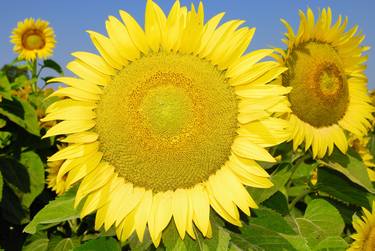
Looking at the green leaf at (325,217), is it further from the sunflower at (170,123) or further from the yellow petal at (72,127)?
the yellow petal at (72,127)

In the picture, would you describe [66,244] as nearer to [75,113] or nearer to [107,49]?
[75,113]

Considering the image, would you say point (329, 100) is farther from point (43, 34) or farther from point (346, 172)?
point (43, 34)

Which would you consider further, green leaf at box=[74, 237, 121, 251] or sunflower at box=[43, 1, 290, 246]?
green leaf at box=[74, 237, 121, 251]

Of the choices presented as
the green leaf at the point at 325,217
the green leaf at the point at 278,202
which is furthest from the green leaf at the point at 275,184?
the green leaf at the point at 325,217

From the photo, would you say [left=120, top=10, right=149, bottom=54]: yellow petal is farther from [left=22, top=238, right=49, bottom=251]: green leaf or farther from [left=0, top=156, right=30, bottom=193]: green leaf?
[left=0, top=156, right=30, bottom=193]: green leaf

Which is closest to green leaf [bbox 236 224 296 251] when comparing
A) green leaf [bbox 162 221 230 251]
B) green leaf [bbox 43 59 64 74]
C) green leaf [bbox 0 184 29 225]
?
green leaf [bbox 162 221 230 251]

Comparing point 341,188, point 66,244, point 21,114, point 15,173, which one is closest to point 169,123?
point 341,188
